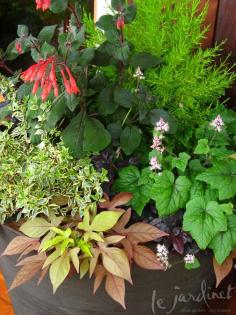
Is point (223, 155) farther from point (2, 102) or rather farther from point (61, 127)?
point (2, 102)

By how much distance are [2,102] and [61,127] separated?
0.31 metres

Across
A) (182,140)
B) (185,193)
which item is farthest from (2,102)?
(185,193)

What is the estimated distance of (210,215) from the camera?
88 centimetres

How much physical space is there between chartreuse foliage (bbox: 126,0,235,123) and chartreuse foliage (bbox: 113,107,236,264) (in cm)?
10

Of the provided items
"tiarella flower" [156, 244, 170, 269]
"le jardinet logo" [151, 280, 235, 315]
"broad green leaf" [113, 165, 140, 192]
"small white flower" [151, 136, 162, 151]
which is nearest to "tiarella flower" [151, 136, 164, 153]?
"small white flower" [151, 136, 162, 151]

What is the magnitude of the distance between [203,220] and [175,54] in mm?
447

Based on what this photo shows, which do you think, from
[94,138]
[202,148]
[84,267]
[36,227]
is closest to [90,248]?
[84,267]

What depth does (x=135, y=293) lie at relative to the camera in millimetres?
923

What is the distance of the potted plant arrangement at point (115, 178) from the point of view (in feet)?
2.81

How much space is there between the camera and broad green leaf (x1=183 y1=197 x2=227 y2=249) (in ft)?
2.80

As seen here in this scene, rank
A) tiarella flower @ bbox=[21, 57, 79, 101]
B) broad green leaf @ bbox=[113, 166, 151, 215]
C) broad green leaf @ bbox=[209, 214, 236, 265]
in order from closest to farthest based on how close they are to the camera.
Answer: tiarella flower @ bbox=[21, 57, 79, 101], broad green leaf @ bbox=[209, 214, 236, 265], broad green leaf @ bbox=[113, 166, 151, 215]

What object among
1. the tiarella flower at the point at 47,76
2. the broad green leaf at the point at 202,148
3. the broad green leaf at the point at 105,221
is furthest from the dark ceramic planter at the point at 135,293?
the tiarella flower at the point at 47,76

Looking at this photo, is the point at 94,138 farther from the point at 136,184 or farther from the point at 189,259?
the point at 189,259

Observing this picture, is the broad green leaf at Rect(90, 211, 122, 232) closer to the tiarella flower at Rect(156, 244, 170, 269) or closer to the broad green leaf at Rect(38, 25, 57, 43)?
the tiarella flower at Rect(156, 244, 170, 269)
